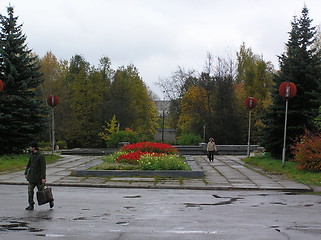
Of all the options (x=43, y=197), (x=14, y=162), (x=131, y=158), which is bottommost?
(x=14, y=162)

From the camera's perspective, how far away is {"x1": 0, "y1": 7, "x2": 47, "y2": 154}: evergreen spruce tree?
2512 centimetres

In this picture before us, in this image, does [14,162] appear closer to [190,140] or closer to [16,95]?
[16,95]

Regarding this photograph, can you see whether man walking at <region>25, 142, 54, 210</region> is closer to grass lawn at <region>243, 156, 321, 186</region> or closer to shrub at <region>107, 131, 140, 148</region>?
grass lawn at <region>243, 156, 321, 186</region>

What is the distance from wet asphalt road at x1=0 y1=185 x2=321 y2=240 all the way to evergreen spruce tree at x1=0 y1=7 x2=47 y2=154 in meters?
12.6

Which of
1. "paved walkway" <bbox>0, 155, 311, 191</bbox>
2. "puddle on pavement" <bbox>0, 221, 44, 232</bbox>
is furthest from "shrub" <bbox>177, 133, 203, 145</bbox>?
"puddle on pavement" <bbox>0, 221, 44, 232</bbox>

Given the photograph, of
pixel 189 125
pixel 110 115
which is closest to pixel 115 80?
pixel 110 115

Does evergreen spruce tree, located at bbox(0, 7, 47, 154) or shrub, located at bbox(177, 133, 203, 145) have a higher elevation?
evergreen spruce tree, located at bbox(0, 7, 47, 154)

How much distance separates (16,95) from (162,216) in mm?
18999

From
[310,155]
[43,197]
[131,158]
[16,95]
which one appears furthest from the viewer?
[16,95]

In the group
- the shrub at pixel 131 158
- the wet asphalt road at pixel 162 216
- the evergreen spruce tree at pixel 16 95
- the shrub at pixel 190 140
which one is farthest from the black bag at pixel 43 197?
the shrub at pixel 190 140

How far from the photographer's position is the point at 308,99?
77.8 feet

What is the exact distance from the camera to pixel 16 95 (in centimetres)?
2564

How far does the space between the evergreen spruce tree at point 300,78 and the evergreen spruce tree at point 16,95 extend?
14110mm

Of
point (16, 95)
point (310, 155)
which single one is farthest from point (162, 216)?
point (16, 95)
